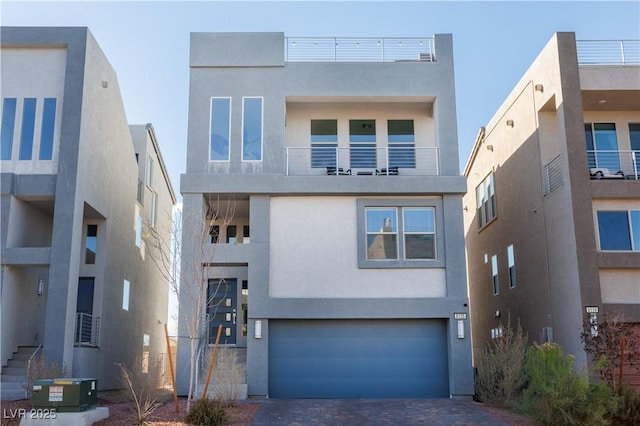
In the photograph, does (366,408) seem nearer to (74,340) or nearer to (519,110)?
(74,340)

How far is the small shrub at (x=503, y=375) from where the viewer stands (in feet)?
52.1

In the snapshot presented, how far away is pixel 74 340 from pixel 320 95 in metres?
9.75

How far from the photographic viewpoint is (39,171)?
703 inches

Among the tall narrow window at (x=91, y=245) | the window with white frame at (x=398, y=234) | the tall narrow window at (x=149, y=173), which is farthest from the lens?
the tall narrow window at (x=149, y=173)

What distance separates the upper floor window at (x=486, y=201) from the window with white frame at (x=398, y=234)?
6880 mm

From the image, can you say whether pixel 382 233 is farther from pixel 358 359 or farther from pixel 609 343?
pixel 609 343

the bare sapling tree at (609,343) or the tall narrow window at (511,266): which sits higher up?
the tall narrow window at (511,266)

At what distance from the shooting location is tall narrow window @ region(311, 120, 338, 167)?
788 inches

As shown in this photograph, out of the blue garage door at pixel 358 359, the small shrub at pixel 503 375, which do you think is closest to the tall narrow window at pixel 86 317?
the blue garage door at pixel 358 359

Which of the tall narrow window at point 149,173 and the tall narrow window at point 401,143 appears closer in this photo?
the tall narrow window at point 401,143

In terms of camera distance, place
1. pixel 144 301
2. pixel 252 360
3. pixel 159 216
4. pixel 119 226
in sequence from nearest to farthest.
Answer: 1. pixel 252 360
2. pixel 119 226
3. pixel 144 301
4. pixel 159 216

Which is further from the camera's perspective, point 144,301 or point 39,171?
point 144,301

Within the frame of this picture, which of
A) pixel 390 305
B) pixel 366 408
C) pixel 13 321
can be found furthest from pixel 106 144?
pixel 366 408

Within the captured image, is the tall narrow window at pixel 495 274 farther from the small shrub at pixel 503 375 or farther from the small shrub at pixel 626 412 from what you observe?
the small shrub at pixel 626 412
